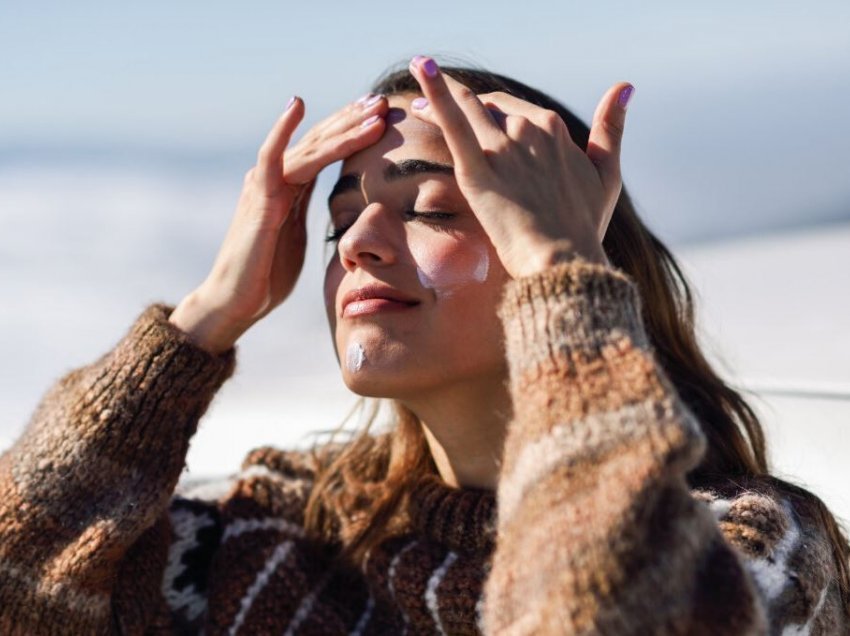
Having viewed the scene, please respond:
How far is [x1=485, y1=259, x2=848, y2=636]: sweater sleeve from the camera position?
120 cm

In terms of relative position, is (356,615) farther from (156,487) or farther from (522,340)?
(522,340)

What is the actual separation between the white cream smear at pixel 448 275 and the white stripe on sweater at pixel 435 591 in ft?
1.26

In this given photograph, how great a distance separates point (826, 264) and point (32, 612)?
398 cm

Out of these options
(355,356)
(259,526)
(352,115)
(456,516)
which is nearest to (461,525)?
(456,516)

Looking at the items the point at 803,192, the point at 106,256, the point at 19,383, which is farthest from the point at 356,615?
the point at 803,192

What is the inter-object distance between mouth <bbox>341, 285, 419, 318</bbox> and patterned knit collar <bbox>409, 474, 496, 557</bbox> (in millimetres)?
308

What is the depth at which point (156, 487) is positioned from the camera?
71.7 inches

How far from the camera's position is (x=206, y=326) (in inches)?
74.1

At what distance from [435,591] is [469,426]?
240 millimetres

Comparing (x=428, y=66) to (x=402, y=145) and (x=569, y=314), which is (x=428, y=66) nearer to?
(x=402, y=145)

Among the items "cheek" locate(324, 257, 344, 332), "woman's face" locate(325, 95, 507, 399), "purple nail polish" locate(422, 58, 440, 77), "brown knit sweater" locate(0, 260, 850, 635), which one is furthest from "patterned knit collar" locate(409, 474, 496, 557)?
"purple nail polish" locate(422, 58, 440, 77)

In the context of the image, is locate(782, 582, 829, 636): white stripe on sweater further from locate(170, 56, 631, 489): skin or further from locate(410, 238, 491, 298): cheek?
locate(410, 238, 491, 298): cheek

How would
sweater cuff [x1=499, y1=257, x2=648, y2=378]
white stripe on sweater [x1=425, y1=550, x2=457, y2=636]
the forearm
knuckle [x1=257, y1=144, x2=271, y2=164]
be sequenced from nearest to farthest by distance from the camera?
the forearm, sweater cuff [x1=499, y1=257, x2=648, y2=378], white stripe on sweater [x1=425, y1=550, x2=457, y2=636], knuckle [x1=257, y1=144, x2=271, y2=164]

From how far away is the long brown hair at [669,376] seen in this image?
1862mm
